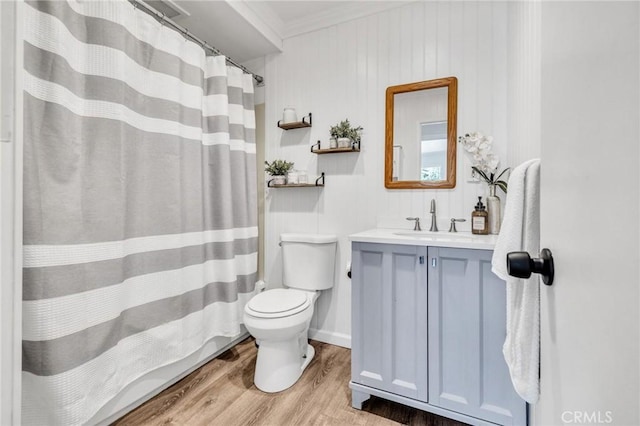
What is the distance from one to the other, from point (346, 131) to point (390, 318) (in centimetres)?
127

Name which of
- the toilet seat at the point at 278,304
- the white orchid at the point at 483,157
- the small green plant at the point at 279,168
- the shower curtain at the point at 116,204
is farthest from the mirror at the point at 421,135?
the shower curtain at the point at 116,204

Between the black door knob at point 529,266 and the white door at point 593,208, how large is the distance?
21mm

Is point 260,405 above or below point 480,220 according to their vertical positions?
below

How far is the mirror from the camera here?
1799 millimetres

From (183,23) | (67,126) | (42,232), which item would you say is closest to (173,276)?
(42,232)

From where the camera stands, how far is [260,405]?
1.51m

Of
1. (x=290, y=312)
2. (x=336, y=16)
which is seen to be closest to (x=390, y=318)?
(x=290, y=312)

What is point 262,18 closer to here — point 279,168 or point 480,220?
point 279,168

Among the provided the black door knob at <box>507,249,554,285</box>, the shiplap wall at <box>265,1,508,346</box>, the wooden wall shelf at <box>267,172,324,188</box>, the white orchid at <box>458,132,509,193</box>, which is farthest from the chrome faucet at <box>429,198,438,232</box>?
the black door knob at <box>507,249,554,285</box>

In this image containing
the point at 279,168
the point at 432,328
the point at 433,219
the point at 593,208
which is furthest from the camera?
the point at 279,168

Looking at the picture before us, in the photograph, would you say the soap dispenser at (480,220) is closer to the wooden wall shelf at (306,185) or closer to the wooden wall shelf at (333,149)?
the wooden wall shelf at (333,149)

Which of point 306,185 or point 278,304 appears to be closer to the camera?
point 278,304

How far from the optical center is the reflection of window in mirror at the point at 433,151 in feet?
5.98

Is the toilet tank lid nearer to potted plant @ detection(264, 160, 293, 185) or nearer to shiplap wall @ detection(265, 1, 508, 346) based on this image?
shiplap wall @ detection(265, 1, 508, 346)
